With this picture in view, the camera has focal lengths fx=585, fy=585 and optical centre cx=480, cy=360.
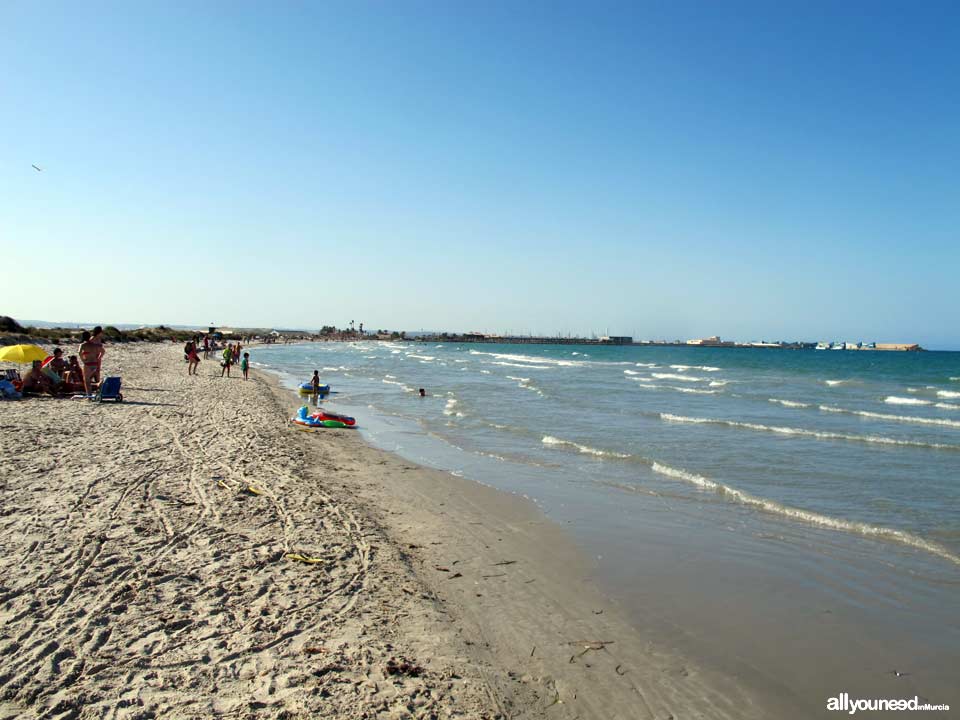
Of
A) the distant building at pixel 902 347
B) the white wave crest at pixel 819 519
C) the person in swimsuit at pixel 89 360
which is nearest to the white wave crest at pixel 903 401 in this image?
the white wave crest at pixel 819 519

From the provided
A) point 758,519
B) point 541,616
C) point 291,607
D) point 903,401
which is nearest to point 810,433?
point 758,519

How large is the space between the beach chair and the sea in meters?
6.93

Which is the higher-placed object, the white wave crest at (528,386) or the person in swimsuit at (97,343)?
the person in swimsuit at (97,343)

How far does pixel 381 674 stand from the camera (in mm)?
4320

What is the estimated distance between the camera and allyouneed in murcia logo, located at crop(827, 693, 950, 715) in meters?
4.59

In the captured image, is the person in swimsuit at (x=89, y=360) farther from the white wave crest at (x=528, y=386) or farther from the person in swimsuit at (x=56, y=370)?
the white wave crest at (x=528, y=386)

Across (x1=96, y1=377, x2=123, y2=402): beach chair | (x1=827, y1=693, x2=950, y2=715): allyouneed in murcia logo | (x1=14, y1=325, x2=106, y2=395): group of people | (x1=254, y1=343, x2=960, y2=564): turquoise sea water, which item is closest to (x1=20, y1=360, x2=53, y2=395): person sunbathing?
(x1=14, y1=325, x2=106, y2=395): group of people

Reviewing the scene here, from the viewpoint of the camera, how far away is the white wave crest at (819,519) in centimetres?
843

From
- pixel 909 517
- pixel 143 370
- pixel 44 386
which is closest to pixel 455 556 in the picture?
pixel 909 517

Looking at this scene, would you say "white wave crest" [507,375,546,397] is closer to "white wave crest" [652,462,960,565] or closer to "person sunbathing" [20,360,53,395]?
"white wave crest" [652,462,960,565]

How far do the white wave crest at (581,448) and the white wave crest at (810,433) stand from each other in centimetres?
640

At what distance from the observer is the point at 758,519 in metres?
9.59

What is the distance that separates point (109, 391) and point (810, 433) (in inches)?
827

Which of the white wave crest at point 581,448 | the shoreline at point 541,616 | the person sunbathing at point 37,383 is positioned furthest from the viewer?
the person sunbathing at point 37,383
